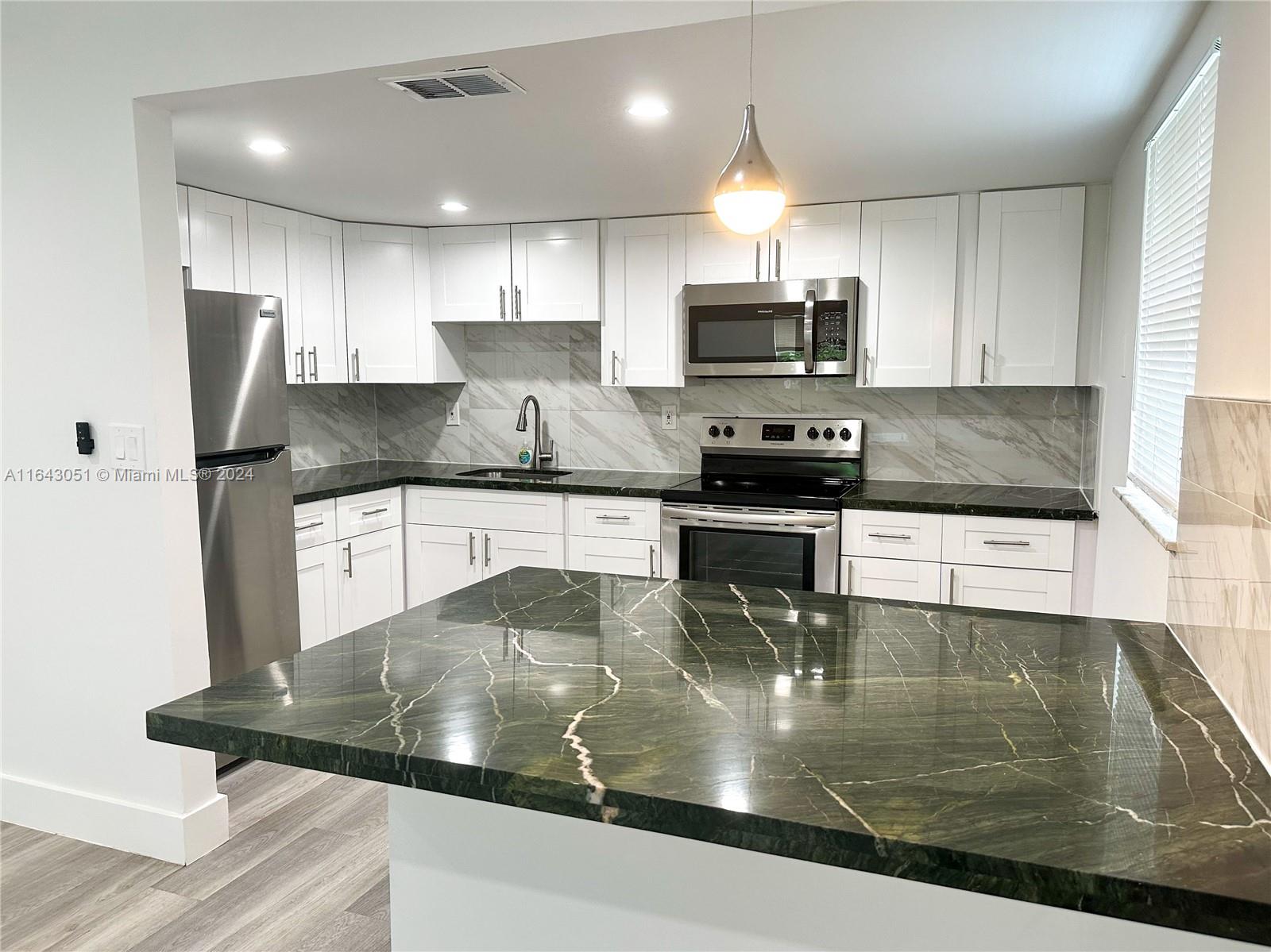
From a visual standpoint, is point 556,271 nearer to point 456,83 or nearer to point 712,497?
point 712,497

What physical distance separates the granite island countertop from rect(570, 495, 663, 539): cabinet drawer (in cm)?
219

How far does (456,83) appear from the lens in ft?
7.57

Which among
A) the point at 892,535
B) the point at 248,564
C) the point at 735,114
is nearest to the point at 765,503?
the point at 892,535

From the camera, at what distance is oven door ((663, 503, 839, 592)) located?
3660mm

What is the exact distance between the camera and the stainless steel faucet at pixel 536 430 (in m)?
4.70

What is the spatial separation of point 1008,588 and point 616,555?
1.69 m

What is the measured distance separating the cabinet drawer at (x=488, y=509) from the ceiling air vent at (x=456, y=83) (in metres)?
2.13

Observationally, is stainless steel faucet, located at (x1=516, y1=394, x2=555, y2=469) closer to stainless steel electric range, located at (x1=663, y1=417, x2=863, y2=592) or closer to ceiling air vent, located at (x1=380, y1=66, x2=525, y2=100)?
stainless steel electric range, located at (x1=663, y1=417, x2=863, y2=592)

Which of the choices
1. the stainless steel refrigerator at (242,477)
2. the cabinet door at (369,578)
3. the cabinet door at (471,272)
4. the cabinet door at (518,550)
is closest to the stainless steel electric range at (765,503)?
the cabinet door at (518,550)

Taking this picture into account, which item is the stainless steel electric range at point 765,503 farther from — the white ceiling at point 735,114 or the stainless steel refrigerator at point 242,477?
the stainless steel refrigerator at point 242,477

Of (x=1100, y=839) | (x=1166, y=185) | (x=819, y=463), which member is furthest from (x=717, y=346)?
(x=1100, y=839)

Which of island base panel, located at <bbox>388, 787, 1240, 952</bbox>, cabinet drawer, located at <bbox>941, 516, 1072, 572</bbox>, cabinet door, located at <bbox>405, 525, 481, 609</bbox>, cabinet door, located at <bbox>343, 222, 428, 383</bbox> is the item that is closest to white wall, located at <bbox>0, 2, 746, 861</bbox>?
island base panel, located at <bbox>388, 787, 1240, 952</bbox>

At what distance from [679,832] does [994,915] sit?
1.44ft

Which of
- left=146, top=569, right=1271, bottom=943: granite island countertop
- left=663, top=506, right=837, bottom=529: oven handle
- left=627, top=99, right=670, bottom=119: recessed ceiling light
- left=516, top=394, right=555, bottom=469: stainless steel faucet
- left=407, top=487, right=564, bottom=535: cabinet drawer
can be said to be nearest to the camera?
left=146, top=569, right=1271, bottom=943: granite island countertop
